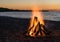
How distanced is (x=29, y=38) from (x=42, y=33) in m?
1.29

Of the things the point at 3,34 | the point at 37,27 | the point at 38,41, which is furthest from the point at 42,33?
the point at 3,34

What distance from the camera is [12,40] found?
16.8 meters

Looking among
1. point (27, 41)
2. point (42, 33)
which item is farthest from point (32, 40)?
point (42, 33)

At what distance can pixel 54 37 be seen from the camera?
1809cm

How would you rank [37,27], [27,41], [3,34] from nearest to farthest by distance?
[27,41], [37,27], [3,34]

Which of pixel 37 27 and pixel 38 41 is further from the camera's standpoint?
pixel 37 27

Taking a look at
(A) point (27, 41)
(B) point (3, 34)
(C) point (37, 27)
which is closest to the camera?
(A) point (27, 41)

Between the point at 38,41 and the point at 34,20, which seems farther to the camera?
the point at 34,20

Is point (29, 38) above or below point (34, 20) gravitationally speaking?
below

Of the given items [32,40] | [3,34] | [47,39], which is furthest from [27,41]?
[3,34]

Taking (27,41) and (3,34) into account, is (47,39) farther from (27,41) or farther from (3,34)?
(3,34)

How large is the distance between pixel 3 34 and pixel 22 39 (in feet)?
9.00

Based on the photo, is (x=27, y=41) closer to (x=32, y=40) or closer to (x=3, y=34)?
(x=32, y=40)

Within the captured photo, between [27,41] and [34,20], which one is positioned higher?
[34,20]
